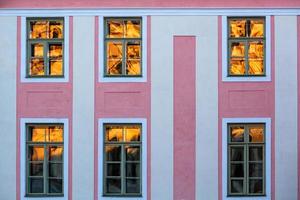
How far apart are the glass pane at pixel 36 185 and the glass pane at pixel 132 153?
7.13 feet

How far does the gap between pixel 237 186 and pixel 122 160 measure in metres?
2.83

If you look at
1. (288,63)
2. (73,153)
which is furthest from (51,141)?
(288,63)

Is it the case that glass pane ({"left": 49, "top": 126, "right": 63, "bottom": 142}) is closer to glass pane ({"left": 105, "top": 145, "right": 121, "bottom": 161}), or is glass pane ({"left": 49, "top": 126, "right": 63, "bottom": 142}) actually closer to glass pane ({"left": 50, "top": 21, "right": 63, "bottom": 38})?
glass pane ({"left": 105, "top": 145, "right": 121, "bottom": 161})

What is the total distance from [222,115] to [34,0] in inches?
210

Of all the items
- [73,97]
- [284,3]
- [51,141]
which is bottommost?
[51,141]

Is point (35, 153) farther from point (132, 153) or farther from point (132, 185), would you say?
point (132, 185)

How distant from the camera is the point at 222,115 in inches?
607

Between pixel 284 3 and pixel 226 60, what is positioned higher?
pixel 284 3

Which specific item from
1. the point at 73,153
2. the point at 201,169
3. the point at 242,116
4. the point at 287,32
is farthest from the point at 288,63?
the point at 73,153

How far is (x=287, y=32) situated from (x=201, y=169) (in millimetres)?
3882

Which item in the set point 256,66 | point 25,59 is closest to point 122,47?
point 25,59

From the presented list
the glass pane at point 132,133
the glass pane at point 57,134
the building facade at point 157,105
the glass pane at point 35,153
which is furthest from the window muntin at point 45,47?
the glass pane at point 132,133

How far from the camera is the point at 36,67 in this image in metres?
15.8

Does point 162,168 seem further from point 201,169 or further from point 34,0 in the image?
point 34,0
